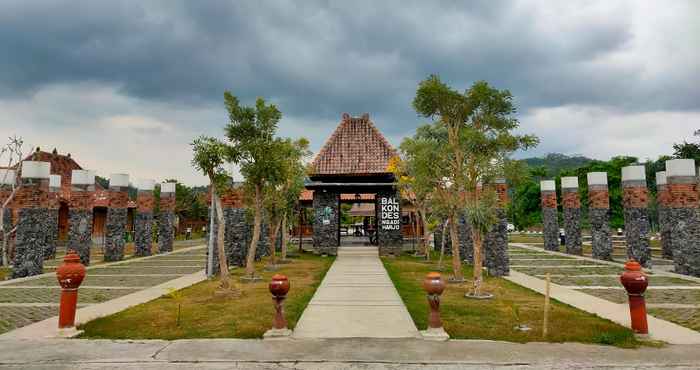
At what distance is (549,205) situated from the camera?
23.5 m

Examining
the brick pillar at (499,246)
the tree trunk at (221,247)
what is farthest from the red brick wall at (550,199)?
the tree trunk at (221,247)

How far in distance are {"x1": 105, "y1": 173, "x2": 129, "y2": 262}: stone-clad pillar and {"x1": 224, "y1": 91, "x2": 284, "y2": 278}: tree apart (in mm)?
11357

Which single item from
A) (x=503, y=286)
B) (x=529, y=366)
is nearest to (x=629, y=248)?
(x=503, y=286)

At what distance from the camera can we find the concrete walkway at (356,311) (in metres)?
→ 6.16

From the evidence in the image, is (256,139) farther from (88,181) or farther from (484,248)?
(88,181)

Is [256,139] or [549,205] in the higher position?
[256,139]

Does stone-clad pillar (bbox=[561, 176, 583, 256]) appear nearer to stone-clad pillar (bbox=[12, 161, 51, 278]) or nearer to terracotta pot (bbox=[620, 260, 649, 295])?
terracotta pot (bbox=[620, 260, 649, 295])

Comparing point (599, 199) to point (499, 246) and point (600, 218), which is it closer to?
point (600, 218)

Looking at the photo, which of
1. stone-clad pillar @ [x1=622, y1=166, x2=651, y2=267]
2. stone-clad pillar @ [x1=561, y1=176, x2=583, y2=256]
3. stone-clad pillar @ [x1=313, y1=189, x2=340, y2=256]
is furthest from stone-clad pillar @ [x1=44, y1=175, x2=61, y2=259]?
stone-clad pillar @ [x1=561, y1=176, x2=583, y2=256]

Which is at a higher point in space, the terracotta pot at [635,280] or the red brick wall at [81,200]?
the red brick wall at [81,200]

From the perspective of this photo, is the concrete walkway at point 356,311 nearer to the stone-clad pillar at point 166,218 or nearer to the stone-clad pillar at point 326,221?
the stone-clad pillar at point 326,221

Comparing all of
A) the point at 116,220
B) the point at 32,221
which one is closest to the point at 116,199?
the point at 116,220

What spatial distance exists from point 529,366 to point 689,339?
9.90 ft

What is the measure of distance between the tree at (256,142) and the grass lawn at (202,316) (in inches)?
100
